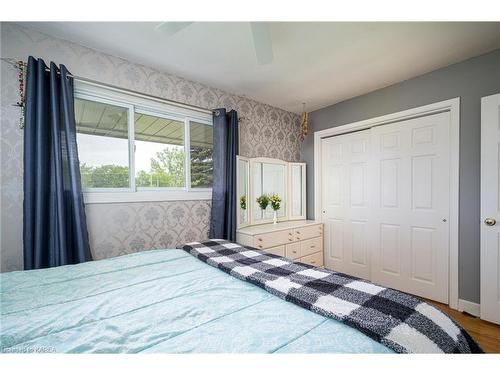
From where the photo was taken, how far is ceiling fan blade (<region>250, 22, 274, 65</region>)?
1233 millimetres

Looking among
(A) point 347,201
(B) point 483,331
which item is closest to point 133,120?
(A) point 347,201

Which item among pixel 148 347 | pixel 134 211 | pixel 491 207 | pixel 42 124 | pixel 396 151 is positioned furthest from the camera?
pixel 396 151

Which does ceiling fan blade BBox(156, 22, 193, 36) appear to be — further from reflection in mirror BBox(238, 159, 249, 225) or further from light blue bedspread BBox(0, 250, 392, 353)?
reflection in mirror BBox(238, 159, 249, 225)

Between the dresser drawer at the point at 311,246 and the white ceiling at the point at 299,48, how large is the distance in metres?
1.93

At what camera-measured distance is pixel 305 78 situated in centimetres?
238

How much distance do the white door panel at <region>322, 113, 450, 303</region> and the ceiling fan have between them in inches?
76.8

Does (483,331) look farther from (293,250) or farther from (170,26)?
(170,26)

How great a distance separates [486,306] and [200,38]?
3.22 m

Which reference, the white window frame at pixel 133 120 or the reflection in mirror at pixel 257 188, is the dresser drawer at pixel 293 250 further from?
the white window frame at pixel 133 120

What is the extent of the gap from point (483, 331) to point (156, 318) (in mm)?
2521

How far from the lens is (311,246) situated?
9.95ft

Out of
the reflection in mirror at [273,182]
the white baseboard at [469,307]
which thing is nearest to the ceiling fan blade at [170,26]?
the reflection in mirror at [273,182]

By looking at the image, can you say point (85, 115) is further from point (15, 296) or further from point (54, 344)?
point (54, 344)
